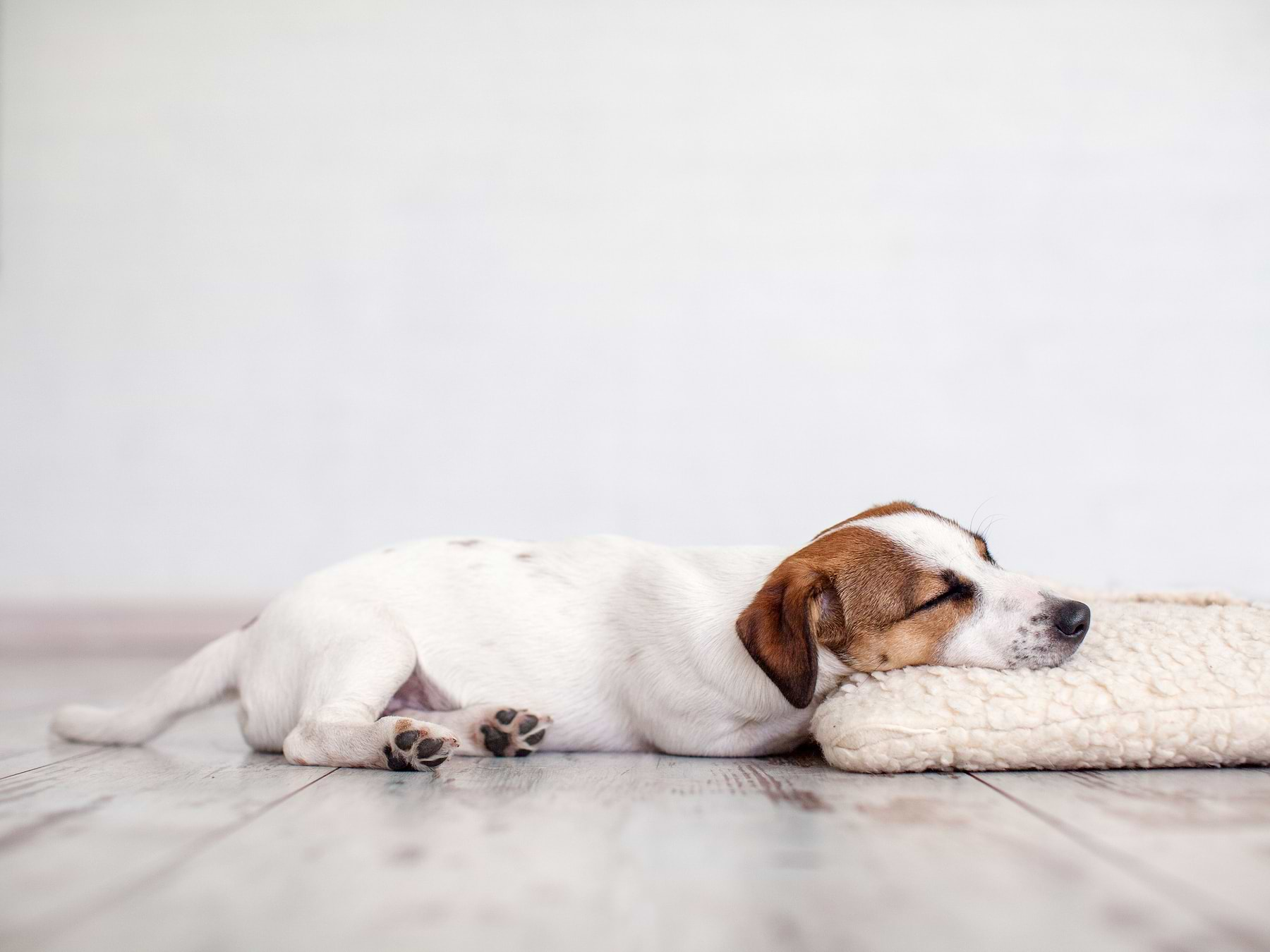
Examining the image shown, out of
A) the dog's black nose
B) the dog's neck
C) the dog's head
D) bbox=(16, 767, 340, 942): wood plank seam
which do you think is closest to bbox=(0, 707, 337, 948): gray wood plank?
bbox=(16, 767, 340, 942): wood plank seam

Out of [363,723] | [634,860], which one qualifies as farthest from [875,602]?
[363,723]

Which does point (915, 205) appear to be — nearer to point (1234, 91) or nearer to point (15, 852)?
point (1234, 91)

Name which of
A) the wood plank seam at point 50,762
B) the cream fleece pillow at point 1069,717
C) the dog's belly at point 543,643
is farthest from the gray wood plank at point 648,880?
the wood plank seam at point 50,762

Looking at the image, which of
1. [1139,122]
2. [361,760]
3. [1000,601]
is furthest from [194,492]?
[1139,122]

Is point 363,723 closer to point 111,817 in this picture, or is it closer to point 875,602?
point 111,817

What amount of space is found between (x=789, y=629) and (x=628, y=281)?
4.20 metres

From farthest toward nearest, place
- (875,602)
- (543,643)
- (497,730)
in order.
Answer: (543,643), (497,730), (875,602)

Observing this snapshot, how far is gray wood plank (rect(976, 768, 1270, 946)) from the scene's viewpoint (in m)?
1.23

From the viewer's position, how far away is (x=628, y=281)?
239 inches

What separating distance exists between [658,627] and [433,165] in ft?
15.2

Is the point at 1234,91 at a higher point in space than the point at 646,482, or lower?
higher

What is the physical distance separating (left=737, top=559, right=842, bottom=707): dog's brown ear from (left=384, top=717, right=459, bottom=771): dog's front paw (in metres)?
Result: 0.73

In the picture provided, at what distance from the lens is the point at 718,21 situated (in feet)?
20.8

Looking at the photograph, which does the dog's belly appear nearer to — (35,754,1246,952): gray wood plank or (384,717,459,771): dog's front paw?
(384,717,459,771): dog's front paw
